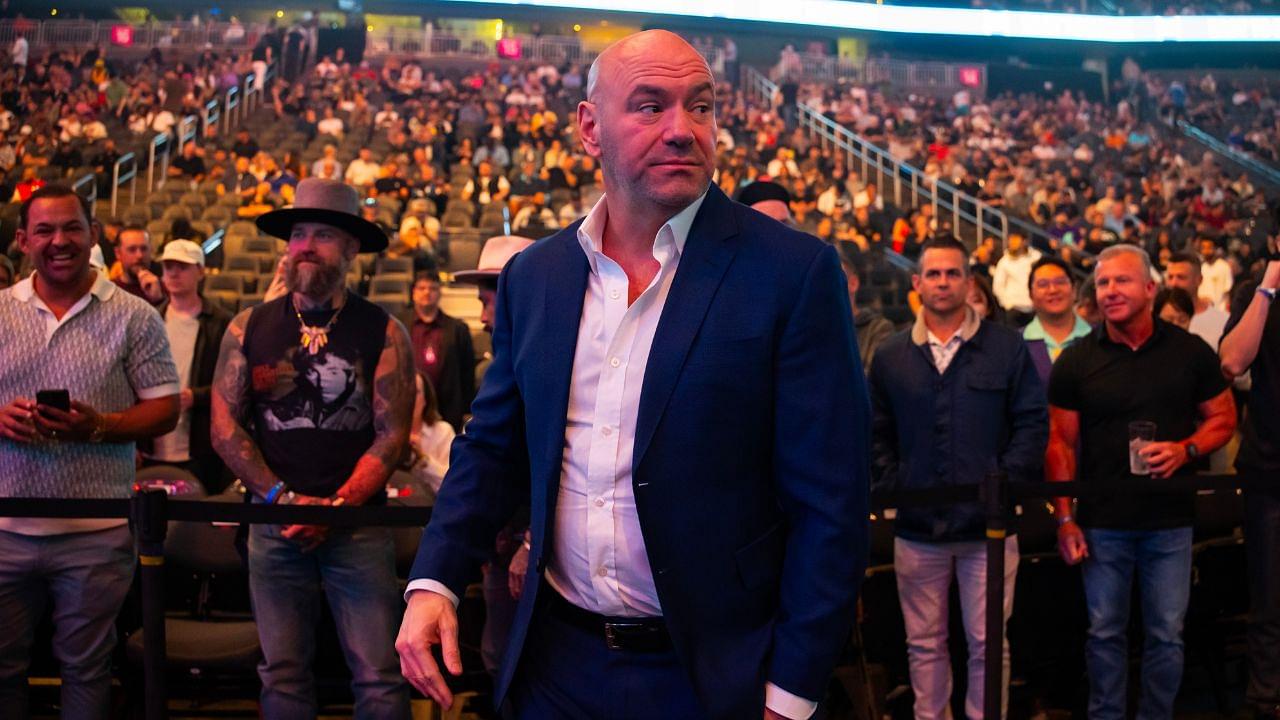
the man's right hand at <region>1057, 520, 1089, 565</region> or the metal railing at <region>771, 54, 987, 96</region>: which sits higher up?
the metal railing at <region>771, 54, 987, 96</region>

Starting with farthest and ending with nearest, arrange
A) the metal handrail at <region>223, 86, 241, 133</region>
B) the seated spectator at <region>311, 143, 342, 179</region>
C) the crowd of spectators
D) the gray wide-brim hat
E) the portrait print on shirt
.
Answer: the metal handrail at <region>223, 86, 241, 133</region>
the seated spectator at <region>311, 143, 342, 179</region>
the crowd of spectators
the gray wide-brim hat
the portrait print on shirt

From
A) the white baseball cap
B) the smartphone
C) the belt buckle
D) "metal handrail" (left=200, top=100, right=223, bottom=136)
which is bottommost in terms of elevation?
the belt buckle

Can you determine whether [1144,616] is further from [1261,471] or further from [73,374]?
[73,374]

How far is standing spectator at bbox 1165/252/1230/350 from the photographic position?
6.43 metres

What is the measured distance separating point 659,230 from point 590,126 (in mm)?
222

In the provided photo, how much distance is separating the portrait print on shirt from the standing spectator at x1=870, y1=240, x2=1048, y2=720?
180 centimetres

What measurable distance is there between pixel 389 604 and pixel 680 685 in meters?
1.88

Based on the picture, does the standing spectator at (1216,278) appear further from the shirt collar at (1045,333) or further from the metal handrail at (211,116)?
the metal handrail at (211,116)

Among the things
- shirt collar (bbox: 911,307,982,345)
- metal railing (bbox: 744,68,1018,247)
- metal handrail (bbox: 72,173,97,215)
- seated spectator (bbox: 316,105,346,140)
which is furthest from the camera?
seated spectator (bbox: 316,105,346,140)

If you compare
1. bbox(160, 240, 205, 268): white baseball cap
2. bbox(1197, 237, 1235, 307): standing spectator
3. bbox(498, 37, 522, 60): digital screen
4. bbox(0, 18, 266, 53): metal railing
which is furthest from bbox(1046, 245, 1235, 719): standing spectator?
bbox(498, 37, 522, 60): digital screen

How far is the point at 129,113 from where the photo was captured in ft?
67.7

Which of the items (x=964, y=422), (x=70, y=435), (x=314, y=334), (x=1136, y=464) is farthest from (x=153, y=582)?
(x=1136, y=464)

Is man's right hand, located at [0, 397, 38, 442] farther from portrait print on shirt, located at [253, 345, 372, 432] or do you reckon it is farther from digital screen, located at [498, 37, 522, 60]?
digital screen, located at [498, 37, 522, 60]

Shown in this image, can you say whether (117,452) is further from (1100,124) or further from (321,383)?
(1100,124)
